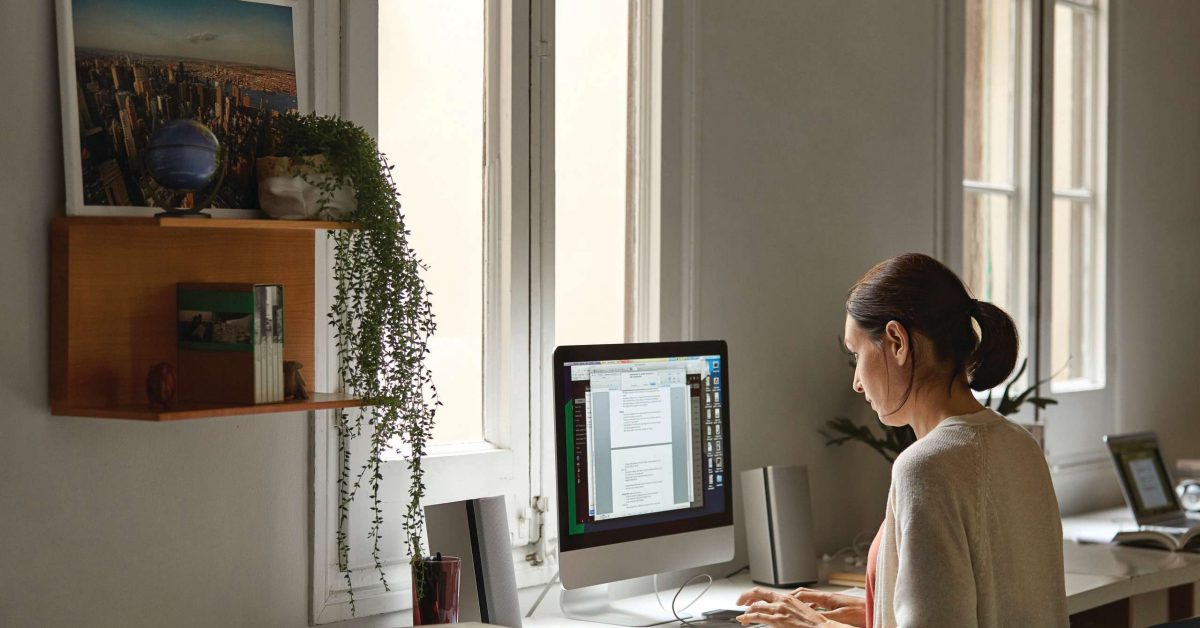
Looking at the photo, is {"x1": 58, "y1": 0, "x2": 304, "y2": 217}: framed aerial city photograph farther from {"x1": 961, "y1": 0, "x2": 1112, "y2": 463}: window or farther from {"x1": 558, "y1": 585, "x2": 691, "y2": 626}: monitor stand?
{"x1": 961, "y1": 0, "x2": 1112, "y2": 463}: window

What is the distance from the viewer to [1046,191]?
421 centimetres

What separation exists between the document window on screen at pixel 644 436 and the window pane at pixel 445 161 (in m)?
0.30

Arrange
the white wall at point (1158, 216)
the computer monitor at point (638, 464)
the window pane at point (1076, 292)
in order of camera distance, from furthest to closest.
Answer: the white wall at point (1158, 216)
the window pane at point (1076, 292)
the computer monitor at point (638, 464)

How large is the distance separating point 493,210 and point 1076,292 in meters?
2.63

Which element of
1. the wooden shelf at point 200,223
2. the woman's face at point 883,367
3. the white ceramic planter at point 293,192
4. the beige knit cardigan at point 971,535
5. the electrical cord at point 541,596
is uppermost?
the white ceramic planter at point 293,192

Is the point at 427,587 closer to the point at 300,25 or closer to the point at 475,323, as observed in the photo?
the point at 475,323

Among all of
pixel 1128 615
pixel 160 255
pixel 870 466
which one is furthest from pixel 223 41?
pixel 1128 615

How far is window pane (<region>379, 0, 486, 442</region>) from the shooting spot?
2457 mm

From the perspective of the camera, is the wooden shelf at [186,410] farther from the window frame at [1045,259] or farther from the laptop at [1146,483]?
the window frame at [1045,259]

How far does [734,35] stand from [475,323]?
3.40 feet

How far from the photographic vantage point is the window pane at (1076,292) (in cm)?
439

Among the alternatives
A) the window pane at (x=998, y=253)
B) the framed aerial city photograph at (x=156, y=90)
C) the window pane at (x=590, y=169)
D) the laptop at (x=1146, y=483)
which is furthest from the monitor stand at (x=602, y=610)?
the window pane at (x=998, y=253)

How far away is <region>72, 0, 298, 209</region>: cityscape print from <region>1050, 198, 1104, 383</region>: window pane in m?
3.07

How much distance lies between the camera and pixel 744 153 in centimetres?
314
